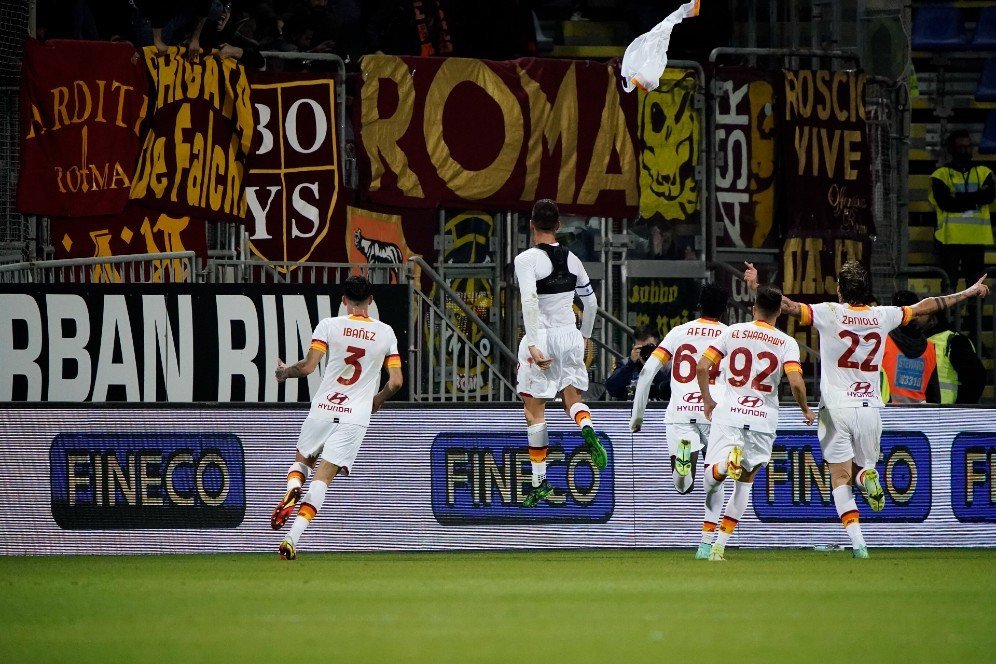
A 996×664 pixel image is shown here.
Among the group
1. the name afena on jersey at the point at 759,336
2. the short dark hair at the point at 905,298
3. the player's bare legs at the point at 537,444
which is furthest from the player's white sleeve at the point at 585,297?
the short dark hair at the point at 905,298

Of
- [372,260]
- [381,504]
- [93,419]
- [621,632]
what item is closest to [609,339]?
[372,260]

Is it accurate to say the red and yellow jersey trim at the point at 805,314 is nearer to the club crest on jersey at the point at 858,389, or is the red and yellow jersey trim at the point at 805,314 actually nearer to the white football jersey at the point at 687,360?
the club crest on jersey at the point at 858,389

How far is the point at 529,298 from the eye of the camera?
13.4 meters

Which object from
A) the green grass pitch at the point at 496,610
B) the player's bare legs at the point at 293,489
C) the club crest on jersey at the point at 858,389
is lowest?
the green grass pitch at the point at 496,610

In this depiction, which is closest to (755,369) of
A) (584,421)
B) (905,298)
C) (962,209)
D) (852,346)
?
(852,346)

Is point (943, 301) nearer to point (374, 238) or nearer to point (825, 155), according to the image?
point (825, 155)

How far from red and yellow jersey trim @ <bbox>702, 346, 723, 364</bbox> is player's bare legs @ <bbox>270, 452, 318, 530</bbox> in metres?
3.22

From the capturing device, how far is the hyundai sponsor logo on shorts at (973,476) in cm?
1523

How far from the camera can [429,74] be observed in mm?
18297

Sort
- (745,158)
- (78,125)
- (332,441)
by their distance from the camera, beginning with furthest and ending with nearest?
(745,158)
(78,125)
(332,441)

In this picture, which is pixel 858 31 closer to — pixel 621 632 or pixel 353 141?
pixel 353 141

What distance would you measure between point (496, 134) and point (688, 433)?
579 centimetres

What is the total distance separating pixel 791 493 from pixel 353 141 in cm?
666

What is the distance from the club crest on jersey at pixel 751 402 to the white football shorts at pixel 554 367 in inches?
60.7
